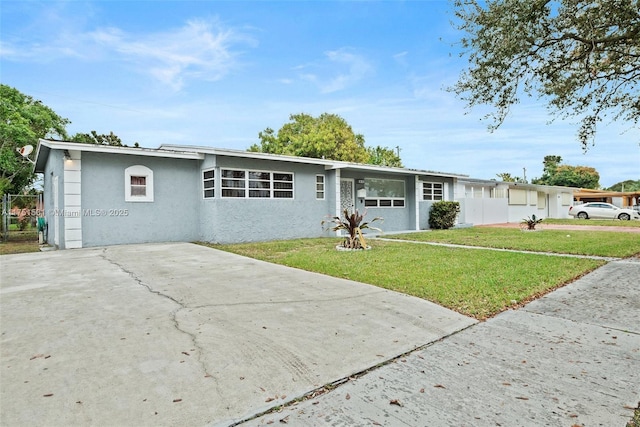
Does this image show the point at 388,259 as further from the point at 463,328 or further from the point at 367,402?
the point at 367,402

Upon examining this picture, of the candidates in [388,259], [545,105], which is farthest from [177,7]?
[545,105]

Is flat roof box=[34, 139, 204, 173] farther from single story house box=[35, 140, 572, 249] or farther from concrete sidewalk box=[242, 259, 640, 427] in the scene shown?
concrete sidewalk box=[242, 259, 640, 427]

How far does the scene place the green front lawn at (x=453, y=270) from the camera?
5125 mm

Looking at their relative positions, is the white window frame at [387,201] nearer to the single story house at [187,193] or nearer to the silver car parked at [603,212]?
the single story house at [187,193]

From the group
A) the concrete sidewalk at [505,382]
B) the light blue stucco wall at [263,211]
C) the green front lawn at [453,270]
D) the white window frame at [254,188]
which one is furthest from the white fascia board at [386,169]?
the concrete sidewalk at [505,382]

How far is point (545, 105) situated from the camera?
916 cm

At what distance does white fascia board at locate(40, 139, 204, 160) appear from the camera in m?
9.79

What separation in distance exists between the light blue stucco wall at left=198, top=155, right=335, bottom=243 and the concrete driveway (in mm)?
5743

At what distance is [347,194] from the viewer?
648 inches

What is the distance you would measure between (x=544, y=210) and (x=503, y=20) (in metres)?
29.5

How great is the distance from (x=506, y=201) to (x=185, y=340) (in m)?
26.8

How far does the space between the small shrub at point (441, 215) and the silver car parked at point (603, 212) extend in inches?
722

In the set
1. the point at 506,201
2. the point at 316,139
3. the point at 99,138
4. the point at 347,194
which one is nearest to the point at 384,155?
the point at 316,139

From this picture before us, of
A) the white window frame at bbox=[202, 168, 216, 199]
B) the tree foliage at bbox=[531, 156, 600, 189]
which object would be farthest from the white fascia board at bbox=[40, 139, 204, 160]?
the tree foliage at bbox=[531, 156, 600, 189]
